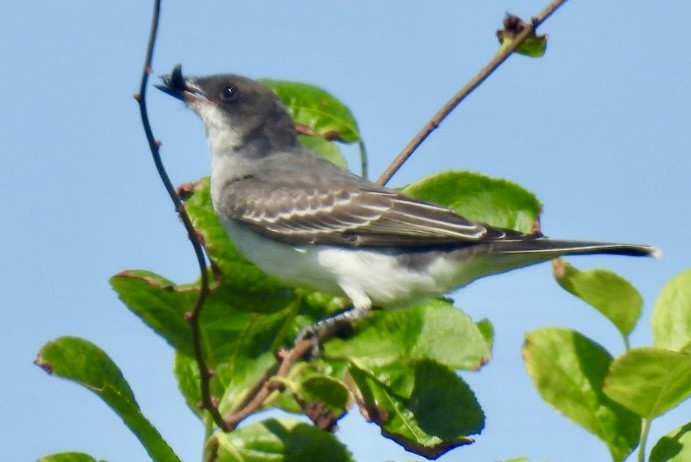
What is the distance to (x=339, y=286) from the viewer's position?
184 inches

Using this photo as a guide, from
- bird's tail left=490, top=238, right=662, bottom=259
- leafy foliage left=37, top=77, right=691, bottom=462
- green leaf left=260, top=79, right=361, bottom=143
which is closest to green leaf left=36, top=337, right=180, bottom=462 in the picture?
leafy foliage left=37, top=77, right=691, bottom=462

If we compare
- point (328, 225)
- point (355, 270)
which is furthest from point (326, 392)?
point (328, 225)

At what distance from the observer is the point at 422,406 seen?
9.96 ft

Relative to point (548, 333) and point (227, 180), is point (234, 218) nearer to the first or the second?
point (227, 180)

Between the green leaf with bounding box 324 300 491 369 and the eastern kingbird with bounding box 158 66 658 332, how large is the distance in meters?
0.55

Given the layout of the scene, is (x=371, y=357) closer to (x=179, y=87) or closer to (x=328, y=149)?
(x=328, y=149)

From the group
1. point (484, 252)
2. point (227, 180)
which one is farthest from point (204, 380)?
point (227, 180)

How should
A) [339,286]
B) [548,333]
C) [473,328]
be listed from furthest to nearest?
[339,286], [473,328], [548,333]

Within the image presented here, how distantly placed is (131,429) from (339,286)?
2.07m

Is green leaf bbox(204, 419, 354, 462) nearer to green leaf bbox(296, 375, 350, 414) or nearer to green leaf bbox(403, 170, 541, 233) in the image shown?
green leaf bbox(296, 375, 350, 414)

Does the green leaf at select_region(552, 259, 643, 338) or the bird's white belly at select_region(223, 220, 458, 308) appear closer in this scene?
the green leaf at select_region(552, 259, 643, 338)

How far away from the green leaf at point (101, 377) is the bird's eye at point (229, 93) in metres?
3.76

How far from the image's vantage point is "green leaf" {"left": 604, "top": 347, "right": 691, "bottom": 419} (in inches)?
90.8

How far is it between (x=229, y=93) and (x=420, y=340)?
356cm
